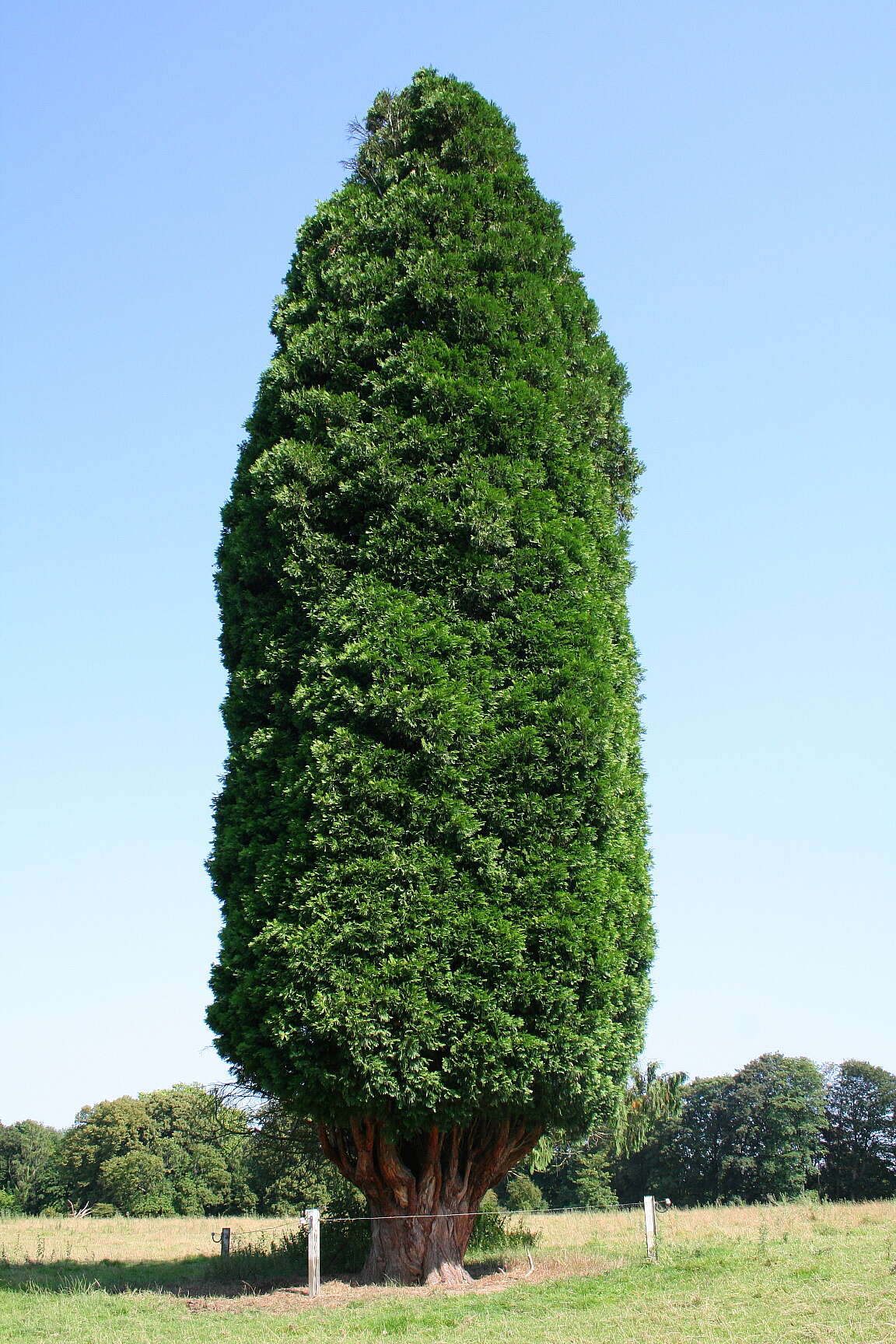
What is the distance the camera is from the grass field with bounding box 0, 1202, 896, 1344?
791cm

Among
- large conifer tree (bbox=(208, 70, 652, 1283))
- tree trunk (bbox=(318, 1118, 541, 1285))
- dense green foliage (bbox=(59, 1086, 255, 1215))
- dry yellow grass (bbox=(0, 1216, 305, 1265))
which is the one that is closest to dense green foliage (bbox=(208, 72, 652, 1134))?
large conifer tree (bbox=(208, 70, 652, 1283))

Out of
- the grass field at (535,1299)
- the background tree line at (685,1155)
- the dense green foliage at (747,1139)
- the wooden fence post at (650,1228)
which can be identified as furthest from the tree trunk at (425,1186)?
the dense green foliage at (747,1139)

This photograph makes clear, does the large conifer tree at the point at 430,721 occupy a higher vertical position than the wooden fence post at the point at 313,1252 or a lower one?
higher

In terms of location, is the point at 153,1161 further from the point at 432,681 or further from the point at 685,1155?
the point at 432,681

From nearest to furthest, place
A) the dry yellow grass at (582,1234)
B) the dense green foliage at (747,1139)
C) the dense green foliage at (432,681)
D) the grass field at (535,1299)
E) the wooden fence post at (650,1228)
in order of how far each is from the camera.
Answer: the grass field at (535,1299) → the dense green foliage at (432,681) → the wooden fence post at (650,1228) → the dry yellow grass at (582,1234) → the dense green foliage at (747,1139)

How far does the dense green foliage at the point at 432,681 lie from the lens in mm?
10328

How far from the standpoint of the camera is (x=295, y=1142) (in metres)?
17.8

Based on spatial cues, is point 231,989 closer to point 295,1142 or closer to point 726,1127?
point 295,1142

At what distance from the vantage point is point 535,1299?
32.1 ft

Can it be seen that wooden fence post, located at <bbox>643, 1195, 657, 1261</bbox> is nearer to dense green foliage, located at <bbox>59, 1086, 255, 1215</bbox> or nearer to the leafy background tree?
dense green foliage, located at <bbox>59, 1086, 255, 1215</bbox>

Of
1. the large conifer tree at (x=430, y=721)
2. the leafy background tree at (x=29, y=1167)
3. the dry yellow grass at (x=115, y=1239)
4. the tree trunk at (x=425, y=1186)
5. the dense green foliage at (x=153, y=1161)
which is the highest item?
the large conifer tree at (x=430, y=721)

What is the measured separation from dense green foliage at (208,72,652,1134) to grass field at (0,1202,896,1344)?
1807 millimetres

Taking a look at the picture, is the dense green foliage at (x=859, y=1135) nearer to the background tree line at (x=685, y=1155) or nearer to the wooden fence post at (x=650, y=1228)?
the background tree line at (x=685, y=1155)

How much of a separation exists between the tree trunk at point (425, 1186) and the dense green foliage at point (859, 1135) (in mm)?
43634
